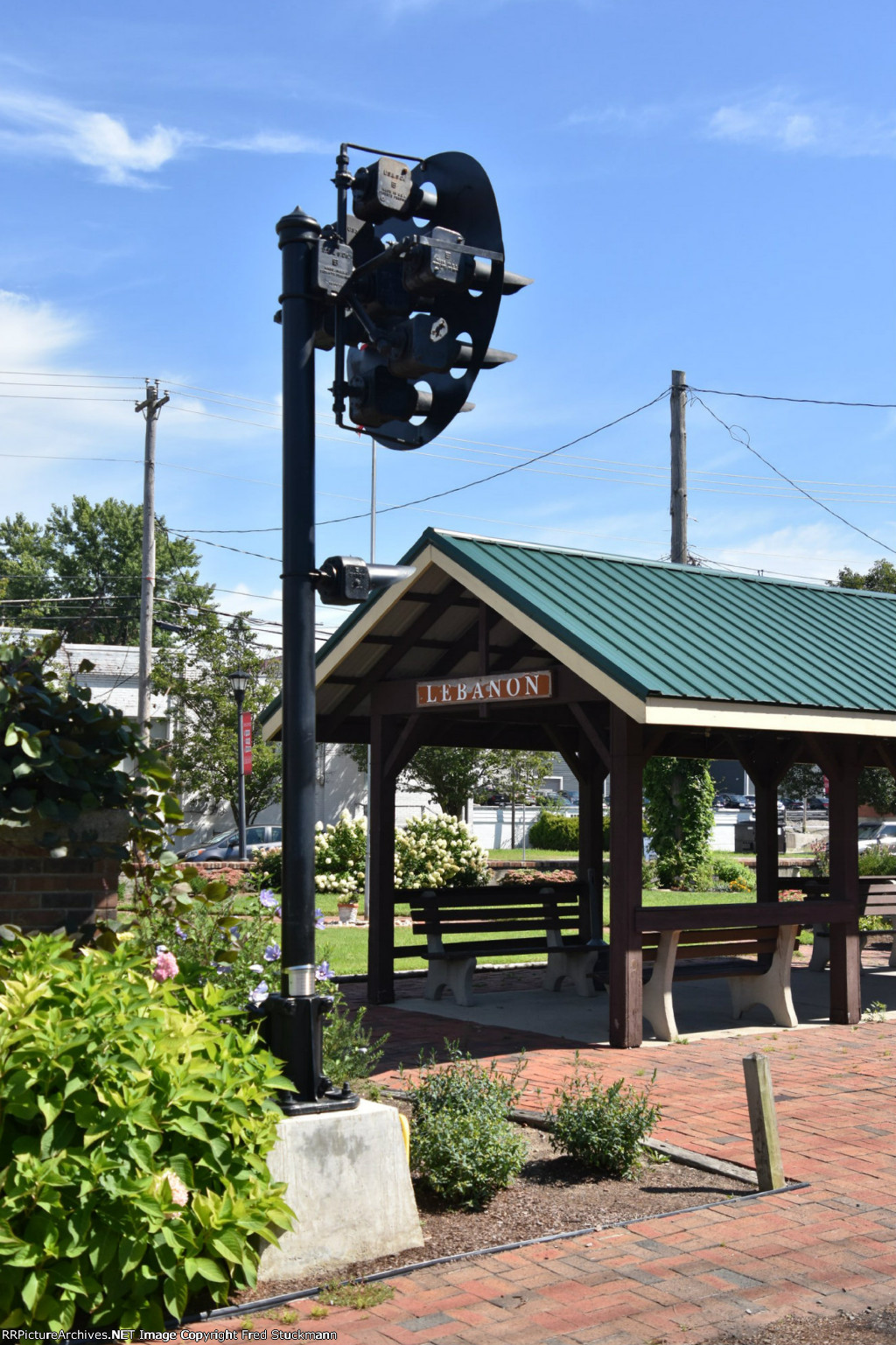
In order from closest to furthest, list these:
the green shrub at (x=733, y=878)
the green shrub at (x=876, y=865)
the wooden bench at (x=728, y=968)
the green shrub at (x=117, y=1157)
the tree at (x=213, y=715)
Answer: the green shrub at (x=117, y=1157)
the wooden bench at (x=728, y=968)
the green shrub at (x=876, y=865)
the green shrub at (x=733, y=878)
the tree at (x=213, y=715)

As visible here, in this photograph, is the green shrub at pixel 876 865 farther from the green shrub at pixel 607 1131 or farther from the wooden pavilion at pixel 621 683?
the green shrub at pixel 607 1131

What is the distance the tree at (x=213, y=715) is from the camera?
3950 centimetres

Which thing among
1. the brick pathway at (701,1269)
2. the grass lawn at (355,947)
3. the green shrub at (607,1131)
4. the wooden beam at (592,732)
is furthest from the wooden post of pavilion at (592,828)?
the green shrub at (607,1131)

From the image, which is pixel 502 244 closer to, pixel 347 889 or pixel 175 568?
pixel 347 889

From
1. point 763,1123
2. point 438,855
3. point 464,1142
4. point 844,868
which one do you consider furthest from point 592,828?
point 464,1142

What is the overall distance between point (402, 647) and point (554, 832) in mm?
30183

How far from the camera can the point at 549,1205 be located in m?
6.07

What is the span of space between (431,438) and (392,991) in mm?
7805

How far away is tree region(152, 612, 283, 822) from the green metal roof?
89.1ft

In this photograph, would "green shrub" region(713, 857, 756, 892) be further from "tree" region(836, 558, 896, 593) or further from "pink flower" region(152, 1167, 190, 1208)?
"pink flower" region(152, 1167, 190, 1208)

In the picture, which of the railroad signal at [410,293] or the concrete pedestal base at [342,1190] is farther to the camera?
the railroad signal at [410,293]

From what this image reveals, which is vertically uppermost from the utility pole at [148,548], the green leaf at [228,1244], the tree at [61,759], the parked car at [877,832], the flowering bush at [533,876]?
the utility pole at [148,548]

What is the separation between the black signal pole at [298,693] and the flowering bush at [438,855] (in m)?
16.7

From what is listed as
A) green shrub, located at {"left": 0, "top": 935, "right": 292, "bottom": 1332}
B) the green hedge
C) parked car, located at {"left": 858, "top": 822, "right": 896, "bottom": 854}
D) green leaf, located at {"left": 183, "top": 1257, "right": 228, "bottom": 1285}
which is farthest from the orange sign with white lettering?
parked car, located at {"left": 858, "top": 822, "right": 896, "bottom": 854}
